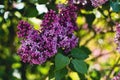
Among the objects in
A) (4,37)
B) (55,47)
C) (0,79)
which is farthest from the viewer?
(4,37)

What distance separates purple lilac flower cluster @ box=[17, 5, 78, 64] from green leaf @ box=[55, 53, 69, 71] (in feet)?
0.22

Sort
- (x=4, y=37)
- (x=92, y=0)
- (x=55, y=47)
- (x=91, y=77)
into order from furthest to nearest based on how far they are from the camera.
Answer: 1. (x=4, y=37)
2. (x=91, y=77)
3. (x=92, y=0)
4. (x=55, y=47)

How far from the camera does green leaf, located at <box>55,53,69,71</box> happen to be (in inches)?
61.0

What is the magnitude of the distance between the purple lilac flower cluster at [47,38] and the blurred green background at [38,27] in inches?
7.0

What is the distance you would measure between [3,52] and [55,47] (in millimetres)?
1523

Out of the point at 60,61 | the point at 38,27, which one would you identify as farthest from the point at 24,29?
the point at 38,27

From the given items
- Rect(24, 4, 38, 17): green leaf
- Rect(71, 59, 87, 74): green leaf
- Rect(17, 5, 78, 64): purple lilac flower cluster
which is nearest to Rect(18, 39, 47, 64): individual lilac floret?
Rect(17, 5, 78, 64): purple lilac flower cluster

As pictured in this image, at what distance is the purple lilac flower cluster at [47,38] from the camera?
1.63m

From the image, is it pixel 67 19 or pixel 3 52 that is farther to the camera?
pixel 3 52

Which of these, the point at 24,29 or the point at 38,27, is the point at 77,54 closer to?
the point at 24,29

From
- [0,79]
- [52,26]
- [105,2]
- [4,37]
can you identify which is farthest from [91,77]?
[4,37]

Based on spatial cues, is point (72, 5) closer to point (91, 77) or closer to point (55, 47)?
point (55, 47)

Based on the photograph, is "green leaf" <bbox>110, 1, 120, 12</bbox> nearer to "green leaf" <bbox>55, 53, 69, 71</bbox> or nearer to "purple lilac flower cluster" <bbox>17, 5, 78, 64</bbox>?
"purple lilac flower cluster" <bbox>17, 5, 78, 64</bbox>

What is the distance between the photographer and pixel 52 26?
1.66m
